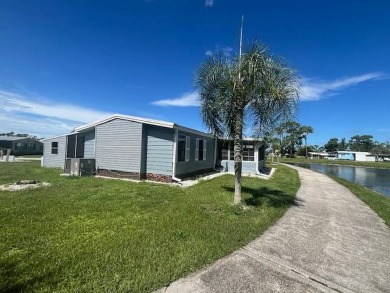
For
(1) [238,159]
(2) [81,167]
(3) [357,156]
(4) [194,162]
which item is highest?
(3) [357,156]

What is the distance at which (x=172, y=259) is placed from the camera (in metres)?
3.90

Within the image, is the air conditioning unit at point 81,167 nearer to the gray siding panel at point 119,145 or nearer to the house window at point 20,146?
the gray siding panel at point 119,145

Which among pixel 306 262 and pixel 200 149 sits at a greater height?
pixel 200 149

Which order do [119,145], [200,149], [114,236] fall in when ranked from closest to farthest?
[114,236], [119,145], [200,149]

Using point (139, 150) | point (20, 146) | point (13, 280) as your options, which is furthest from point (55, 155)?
point (20, 146)

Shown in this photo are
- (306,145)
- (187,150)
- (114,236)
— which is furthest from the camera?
(306,145)

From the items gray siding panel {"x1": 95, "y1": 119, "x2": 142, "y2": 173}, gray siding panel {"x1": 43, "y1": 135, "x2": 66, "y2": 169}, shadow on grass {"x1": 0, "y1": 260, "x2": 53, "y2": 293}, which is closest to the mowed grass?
shadow on grass {"x1": 0, "y1": 260, "x2": 53, "y2": 293}

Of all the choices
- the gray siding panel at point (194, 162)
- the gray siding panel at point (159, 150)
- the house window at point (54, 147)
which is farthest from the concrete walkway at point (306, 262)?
the house window at point (54, 147)

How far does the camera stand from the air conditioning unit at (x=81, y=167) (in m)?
13.9

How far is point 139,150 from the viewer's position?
1309 centimetres

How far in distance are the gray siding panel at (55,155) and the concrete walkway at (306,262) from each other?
16.6m

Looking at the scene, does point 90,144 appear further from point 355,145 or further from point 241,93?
point 355,145

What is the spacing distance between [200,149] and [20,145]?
37.6 metres

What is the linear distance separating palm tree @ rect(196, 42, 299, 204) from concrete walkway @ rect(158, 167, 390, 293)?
2.51 meters
